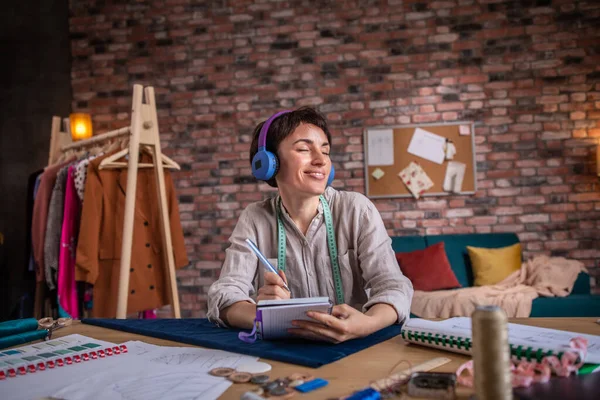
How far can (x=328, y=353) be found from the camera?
3.51ft

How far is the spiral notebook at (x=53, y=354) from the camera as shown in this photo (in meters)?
1.04

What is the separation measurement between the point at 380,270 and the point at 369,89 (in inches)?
133

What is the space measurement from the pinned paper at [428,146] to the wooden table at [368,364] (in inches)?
132

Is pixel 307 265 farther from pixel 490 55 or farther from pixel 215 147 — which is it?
pixel 490 55

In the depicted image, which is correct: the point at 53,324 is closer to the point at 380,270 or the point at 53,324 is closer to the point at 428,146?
the point at 380,270

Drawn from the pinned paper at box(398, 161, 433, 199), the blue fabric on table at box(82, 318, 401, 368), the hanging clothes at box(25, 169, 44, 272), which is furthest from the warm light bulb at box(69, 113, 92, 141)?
the blue fabric on table at box(82, 318, 401, 368)

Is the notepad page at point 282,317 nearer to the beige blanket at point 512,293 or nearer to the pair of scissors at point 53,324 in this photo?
the pair of scissors at point 53,324

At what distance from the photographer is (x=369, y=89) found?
4.68 meters

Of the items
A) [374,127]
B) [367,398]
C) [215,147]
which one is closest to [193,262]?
A: [215,147]

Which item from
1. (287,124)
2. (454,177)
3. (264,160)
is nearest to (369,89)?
(454,177)

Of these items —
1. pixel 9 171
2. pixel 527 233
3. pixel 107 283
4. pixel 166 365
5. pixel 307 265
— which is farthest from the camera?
pixel 527 233

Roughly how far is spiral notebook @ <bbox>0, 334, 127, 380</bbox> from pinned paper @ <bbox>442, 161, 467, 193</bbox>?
3.79 m

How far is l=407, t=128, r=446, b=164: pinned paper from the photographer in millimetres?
4578

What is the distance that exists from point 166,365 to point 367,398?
45 centimetres
